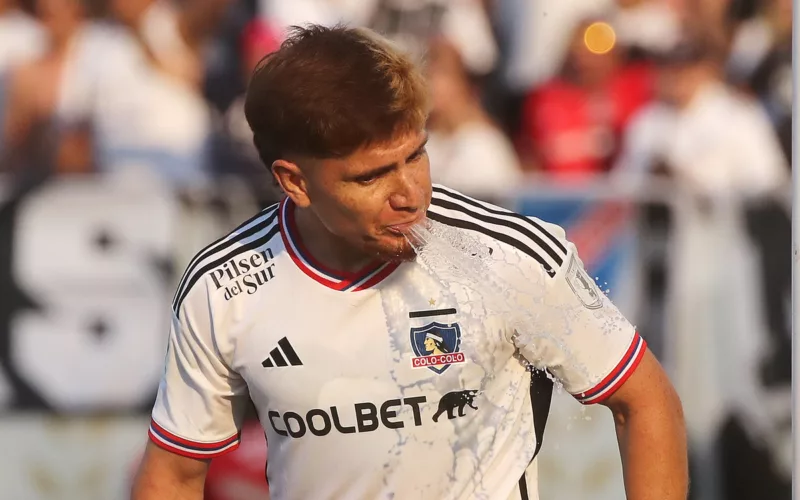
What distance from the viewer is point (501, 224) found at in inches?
119

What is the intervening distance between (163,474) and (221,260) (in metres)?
0.63

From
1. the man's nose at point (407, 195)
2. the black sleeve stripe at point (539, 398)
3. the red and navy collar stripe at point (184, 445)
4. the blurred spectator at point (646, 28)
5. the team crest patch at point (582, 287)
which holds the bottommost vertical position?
the red and navy collar stripe at point (184, 445)

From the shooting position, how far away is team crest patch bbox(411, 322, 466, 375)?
10.0ft

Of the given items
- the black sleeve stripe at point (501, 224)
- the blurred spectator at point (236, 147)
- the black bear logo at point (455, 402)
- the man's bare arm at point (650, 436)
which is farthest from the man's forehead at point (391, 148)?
the blurred spectator at point (236, 147)

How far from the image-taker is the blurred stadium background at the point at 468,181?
239 inches

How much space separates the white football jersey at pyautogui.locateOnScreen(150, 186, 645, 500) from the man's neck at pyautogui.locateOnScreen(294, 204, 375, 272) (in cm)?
2

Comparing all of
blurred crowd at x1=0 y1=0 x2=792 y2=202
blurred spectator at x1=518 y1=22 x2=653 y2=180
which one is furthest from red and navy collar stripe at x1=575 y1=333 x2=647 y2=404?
blurred spectator at x1=518 y1=22 x2=653 y2=180

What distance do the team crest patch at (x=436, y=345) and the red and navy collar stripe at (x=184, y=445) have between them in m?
0.63

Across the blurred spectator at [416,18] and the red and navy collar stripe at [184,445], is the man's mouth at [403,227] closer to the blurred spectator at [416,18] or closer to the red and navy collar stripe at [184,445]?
the red and navy collar stripe at [184,445]

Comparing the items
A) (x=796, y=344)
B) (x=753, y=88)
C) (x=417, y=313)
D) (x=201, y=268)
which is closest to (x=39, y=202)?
(x=201, y=268)

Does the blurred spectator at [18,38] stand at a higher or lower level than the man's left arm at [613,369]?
lower

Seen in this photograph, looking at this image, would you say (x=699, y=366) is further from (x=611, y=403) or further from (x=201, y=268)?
(x=201, y=268)

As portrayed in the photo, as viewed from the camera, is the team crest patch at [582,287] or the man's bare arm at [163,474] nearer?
the team crest patch at [582,287]

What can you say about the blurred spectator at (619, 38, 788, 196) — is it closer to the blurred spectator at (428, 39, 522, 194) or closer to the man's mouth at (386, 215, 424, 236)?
the blurred spectator at (428, 39, 522, 194)
